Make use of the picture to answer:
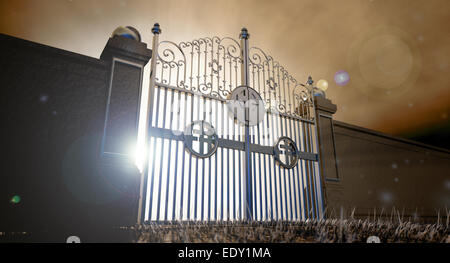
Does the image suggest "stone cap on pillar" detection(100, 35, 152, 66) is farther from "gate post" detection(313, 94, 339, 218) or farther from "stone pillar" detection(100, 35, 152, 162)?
"gate post" detection(313, 94, 339, 218)

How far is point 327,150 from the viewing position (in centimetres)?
567

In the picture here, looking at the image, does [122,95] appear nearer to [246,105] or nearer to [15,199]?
[15,199]

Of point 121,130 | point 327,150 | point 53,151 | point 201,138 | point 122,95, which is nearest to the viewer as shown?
point 53,151

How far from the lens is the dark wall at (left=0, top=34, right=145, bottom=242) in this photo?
3.03m

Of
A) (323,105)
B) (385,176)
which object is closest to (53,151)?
(323,105)

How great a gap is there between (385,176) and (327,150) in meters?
2.29

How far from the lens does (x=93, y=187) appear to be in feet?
10.7

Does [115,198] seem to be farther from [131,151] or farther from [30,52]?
[30,52]

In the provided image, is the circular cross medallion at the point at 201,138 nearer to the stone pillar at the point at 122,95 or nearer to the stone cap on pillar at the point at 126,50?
the stone pillar at the point at 122,95

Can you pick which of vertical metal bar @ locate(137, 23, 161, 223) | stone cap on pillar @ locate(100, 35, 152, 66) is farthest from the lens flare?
stone cap on pillar @ locate(100, 35, 152, 66)

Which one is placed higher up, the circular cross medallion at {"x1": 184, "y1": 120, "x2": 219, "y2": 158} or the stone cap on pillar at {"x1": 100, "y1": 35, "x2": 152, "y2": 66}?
the stone cap on pillar at {"x1": 100, "y1": 35, "x2": 152, "y2": 66}

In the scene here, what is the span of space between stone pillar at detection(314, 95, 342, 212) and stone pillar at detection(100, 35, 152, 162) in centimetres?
369

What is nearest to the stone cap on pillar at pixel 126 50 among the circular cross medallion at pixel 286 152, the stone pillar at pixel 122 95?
the stone pillar at pixel 122 95
